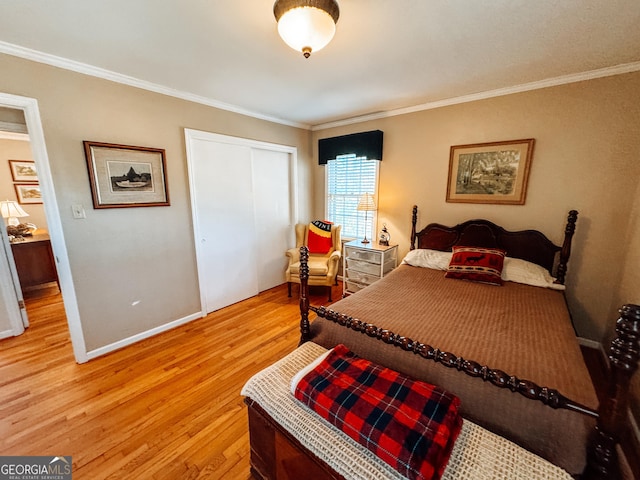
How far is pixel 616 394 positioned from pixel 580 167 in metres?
2.28

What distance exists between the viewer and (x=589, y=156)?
86.7 inches

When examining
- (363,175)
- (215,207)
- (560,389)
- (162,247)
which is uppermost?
(363,175)

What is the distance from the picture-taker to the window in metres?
3.54

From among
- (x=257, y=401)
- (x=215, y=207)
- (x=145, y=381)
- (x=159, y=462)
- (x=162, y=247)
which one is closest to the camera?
(x=257, y=401)

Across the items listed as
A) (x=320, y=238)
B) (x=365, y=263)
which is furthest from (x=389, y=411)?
(x=320, y=238)

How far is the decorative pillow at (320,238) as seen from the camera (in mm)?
3725

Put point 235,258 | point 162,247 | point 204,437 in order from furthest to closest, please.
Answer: point 235,258 → point 162,247 → point 204,437

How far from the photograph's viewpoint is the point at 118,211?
2322mm

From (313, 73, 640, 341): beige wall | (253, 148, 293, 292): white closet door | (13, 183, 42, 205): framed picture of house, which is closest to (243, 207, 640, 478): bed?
(313, 73, 640, 341): beige wall

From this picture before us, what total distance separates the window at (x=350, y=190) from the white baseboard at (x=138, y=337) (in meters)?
2.37

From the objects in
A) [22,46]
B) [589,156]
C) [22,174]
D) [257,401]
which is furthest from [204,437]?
[22,174]

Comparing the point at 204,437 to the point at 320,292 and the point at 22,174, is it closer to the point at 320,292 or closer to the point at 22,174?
the point at 320,292

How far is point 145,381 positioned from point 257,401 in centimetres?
141

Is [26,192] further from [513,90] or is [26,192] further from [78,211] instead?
[513,90]
